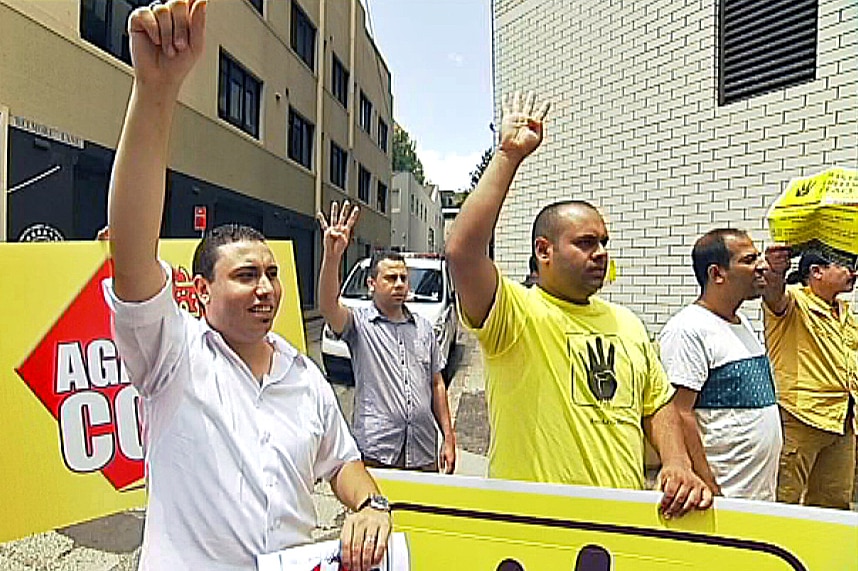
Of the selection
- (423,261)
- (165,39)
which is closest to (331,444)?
(165,39)

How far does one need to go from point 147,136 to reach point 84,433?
2.15 m

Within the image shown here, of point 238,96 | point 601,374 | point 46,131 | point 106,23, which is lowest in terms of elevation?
point 601,374

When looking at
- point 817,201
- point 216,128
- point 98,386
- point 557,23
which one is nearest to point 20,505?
point 98,386

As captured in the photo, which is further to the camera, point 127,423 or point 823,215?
point 127,423

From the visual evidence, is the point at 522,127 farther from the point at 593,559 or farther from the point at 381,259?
the point at 381,259

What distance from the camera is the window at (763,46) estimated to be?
15.9 ft

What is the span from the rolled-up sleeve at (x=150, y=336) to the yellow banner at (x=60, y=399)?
1403mm

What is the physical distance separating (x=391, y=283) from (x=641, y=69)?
329 centimetres

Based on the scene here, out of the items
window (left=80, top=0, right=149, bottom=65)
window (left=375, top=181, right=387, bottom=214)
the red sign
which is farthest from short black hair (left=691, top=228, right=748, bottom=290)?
window (left=375, top=181, right=387, bottom=214)

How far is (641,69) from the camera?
599cm

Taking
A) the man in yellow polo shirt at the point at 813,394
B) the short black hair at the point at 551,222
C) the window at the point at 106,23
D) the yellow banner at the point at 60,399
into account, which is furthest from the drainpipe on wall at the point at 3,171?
the man in yellow polo shirt at the point at 813,394

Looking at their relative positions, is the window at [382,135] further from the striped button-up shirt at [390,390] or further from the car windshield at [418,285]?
the striped button-up shirt at [390,390]

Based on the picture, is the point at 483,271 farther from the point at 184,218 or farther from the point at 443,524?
the point at 184,218

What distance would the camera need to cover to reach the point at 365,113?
1383 inches
